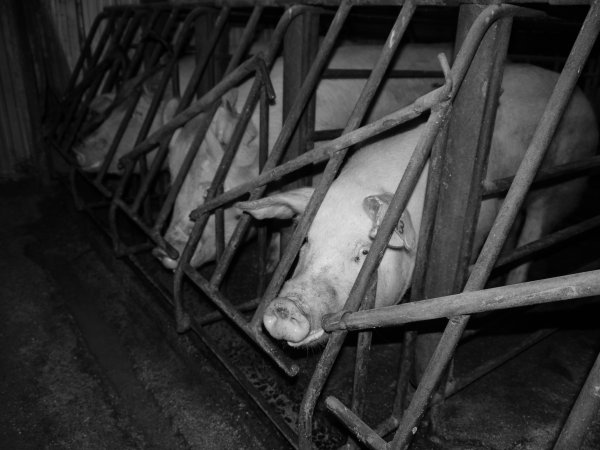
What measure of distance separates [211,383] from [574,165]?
7.64 feet

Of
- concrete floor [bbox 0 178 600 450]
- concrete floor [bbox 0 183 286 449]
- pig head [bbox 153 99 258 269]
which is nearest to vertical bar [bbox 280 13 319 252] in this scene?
pig head [bbox 153 99 258 269]

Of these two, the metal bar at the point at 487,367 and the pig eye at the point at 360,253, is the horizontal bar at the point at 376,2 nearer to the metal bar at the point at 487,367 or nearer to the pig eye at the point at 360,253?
the pig eye at the point at 360,253

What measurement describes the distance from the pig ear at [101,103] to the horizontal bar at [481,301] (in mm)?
4306

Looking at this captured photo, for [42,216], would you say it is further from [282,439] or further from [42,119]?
[282,439]

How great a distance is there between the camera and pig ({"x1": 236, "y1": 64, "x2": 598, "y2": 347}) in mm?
2170

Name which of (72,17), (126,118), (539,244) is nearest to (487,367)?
(539,244)

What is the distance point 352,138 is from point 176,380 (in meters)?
1.97

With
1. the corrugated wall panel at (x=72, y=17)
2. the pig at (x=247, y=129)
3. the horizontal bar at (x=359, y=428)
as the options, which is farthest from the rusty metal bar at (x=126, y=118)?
the horizontal bar at (x=359, y=428)

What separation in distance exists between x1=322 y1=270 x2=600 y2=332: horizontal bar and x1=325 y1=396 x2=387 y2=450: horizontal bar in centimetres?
29

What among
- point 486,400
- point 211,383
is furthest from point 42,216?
point 486,400

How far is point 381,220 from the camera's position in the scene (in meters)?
2.19

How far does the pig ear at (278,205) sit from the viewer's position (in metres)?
2.42

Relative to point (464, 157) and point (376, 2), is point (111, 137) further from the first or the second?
point (464, 157)

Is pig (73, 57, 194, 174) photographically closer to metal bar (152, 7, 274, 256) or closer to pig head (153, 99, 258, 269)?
pig head (153, 99, 258, 269)
